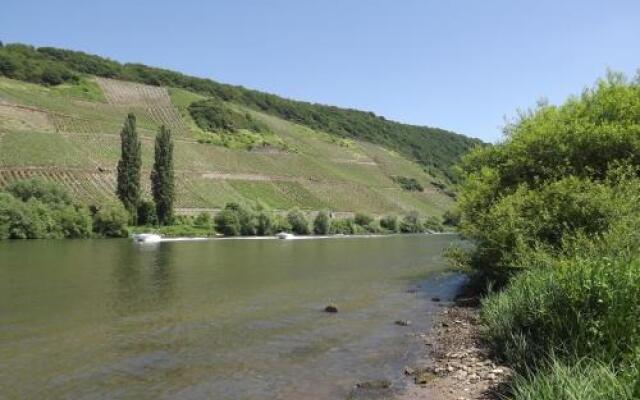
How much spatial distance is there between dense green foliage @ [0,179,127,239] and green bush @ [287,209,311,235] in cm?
4120

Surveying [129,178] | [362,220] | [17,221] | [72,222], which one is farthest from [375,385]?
[362,220]

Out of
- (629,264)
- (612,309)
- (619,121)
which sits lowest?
(612,309)

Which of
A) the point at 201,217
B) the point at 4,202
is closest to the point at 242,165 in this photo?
the point at 201,217

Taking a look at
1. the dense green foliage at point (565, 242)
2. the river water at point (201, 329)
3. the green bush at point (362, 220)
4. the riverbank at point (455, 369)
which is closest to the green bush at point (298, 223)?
the green bush at point (362, 220)

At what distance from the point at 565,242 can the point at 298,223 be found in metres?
110

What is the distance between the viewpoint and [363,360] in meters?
22.6

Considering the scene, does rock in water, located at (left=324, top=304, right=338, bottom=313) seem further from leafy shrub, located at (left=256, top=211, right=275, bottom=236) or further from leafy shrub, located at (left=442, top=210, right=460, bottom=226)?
leafy shrub, located at (left=256, top=211, right=275, bottom=236)

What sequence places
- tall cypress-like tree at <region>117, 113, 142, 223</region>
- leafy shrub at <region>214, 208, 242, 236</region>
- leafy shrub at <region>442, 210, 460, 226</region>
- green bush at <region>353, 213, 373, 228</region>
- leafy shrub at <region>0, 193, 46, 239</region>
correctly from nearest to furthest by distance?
leafy shrub at <region>442, 210, 460, 226</region> < leafy shrub at <region>0, 193, 46, 239</region> < tall cypress-like tree at <region>117, 113, 142, 223</region> < leafy shrub at <region>214, 208, 242, 236</region> < green bush at <region>353, 213, 373, 228</region>

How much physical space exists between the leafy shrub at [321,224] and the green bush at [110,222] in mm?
47269

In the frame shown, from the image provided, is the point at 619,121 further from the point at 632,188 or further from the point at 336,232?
the point at 336,232

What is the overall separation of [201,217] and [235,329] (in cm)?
9428

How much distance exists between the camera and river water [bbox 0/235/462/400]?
1934cm

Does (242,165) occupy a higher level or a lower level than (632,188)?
higher

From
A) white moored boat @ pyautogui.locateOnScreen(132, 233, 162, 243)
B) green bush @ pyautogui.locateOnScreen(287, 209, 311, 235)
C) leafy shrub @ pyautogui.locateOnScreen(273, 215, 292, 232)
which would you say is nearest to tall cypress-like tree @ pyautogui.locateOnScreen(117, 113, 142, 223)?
white moored boat @ pyautogui.locateOnScreen(132, 233, 162, 243)
